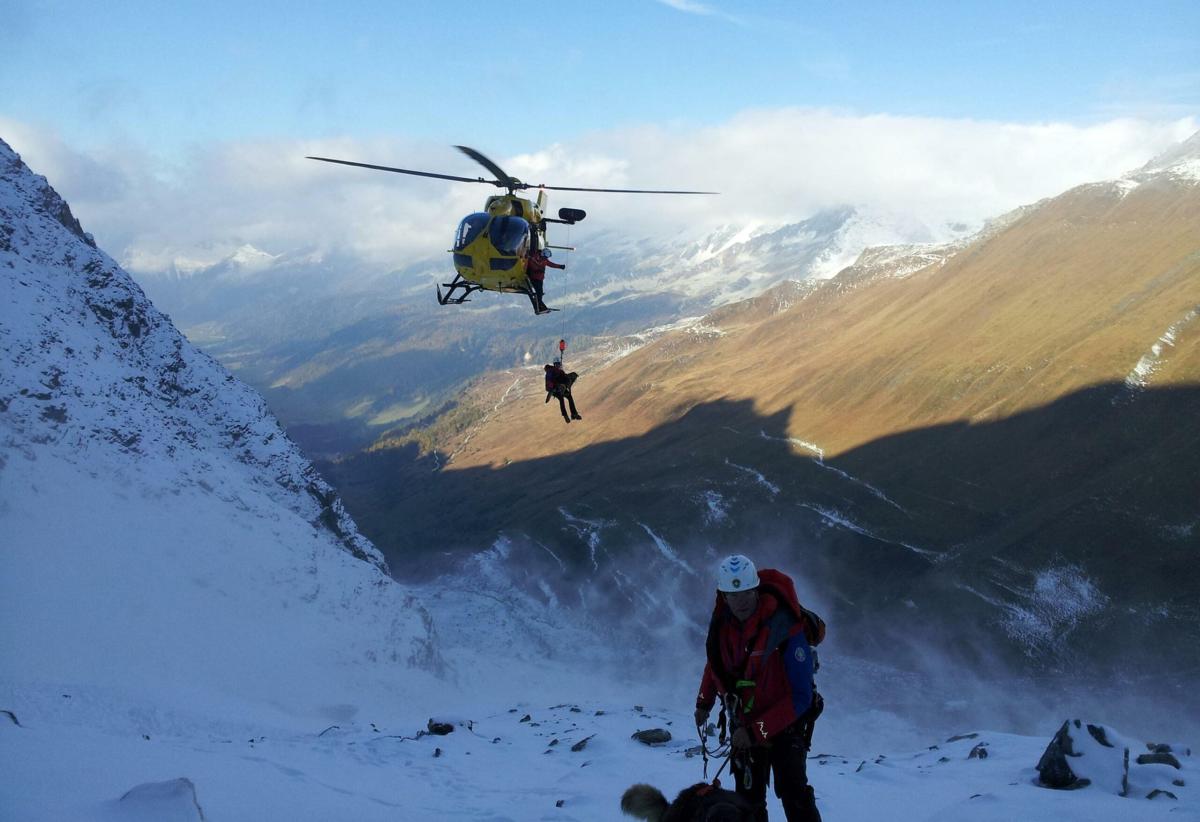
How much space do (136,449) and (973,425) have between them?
291 ft

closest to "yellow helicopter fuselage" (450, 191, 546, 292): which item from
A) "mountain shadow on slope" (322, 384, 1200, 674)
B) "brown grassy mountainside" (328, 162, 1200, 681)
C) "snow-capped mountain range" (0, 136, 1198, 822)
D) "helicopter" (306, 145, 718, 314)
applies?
"helicopter" (306, 145, 718, 314)

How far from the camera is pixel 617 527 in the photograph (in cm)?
9681

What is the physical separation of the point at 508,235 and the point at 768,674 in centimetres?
2204

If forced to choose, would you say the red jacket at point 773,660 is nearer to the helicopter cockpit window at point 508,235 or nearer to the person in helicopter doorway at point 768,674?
the person in helicopter doorway at point 768,674

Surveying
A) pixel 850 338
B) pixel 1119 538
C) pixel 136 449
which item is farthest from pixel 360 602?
pixel 850 338

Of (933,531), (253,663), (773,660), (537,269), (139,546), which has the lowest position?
(253,663)

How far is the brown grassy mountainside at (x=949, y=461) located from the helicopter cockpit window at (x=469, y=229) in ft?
180

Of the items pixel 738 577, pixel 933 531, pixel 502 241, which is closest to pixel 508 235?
pixel 502 241

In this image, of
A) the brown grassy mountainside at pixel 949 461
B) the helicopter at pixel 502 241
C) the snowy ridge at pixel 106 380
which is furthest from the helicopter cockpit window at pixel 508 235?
the brown grassy mountainside at pixel 949 461

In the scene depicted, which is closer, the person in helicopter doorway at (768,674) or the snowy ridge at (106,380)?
the person in helicopter doorway at (768,674)

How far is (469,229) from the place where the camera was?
28875 mm

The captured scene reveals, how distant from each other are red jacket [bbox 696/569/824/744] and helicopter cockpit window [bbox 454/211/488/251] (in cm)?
2200

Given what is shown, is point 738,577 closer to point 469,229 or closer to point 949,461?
point 469,229

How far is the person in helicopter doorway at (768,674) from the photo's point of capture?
9242 millimetres
